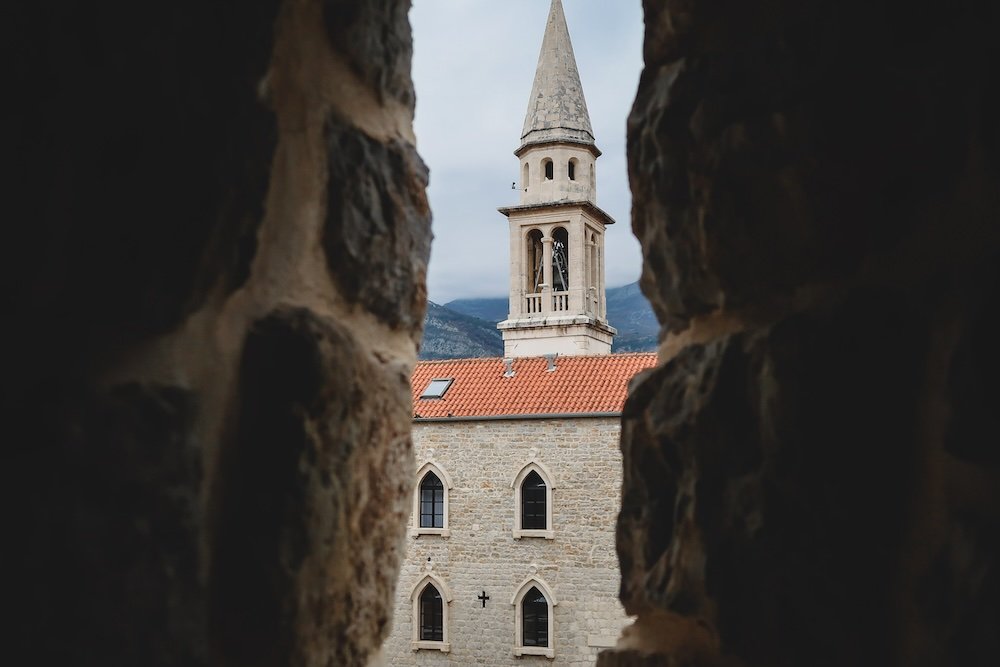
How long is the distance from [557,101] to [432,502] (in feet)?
54.9

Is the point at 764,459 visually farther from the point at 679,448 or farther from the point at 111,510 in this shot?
the point at 111,510

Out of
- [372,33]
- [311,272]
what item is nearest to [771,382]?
[311,272]

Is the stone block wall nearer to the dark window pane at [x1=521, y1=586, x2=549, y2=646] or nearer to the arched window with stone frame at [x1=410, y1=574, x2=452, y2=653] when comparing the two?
the arched window with stone frame at [x1=410, y1=574, x2=452, y2=653]

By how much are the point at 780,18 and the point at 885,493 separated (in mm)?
421

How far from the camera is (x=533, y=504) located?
16.3 m

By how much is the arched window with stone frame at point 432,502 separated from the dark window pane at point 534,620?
5.71 feet

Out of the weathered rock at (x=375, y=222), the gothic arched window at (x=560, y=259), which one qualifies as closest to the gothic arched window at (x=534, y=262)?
the gothic arched window at (x=560, y=259)

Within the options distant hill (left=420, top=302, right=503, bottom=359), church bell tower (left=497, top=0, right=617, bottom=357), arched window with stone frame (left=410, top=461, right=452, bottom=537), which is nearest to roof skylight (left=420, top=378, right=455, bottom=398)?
arched window with stone frame (left=410, top=461, right=452, bottom=537)

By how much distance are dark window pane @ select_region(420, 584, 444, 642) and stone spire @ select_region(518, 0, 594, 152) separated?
53.8 ft

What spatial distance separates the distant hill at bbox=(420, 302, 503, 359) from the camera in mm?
58000

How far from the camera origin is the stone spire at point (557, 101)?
2948cm

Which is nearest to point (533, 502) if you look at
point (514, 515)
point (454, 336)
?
point (514, 515)

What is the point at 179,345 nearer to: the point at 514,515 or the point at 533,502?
the point at 514,515

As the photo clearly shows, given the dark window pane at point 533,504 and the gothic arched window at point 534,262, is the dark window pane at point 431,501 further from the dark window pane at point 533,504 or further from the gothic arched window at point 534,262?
the gothic arched window at point 534,262
